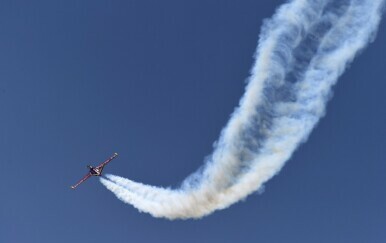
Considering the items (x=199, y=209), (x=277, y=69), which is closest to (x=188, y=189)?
(x=199, y=209)

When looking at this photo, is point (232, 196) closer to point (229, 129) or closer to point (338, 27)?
point (229, 129)

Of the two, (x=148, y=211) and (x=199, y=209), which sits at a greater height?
(x=148, y=211)

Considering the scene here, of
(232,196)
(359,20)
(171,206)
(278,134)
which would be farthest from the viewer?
(171,206)

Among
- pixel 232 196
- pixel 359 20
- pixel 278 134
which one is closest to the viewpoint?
pixel 359 20

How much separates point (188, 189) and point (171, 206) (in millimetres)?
4461

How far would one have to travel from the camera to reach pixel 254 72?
68688 mm

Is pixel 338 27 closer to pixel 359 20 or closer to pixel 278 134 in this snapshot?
pixel 359 20

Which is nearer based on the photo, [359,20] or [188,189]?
[359,20]

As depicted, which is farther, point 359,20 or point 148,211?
point 148,211

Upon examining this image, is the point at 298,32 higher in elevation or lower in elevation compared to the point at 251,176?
higher

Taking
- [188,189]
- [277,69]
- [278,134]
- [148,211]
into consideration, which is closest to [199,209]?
[188,189]

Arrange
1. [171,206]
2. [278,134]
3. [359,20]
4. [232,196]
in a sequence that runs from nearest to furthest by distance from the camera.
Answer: [359,20]
[278,134]
[232,196]
[171,206]

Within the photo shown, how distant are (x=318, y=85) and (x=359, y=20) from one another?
812 cm

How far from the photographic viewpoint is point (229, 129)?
235 feet
